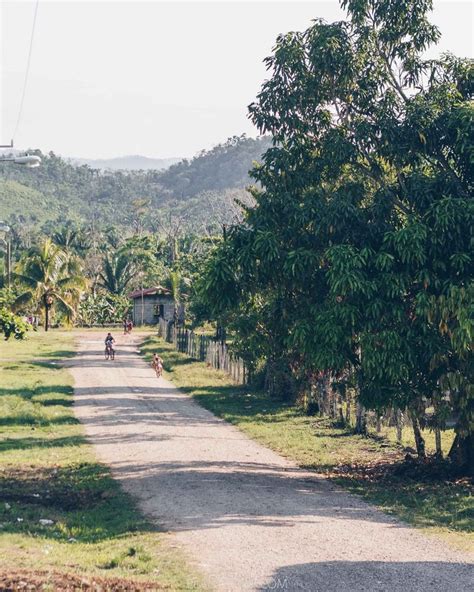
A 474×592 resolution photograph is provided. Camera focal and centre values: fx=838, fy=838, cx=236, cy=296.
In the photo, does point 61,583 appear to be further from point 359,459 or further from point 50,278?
point 50,278

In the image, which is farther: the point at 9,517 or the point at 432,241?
the point at 432,241

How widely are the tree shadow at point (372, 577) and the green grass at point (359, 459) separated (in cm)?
A: 149

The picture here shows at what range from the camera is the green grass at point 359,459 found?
51.1 ft

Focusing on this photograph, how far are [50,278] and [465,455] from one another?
46917 millimetres

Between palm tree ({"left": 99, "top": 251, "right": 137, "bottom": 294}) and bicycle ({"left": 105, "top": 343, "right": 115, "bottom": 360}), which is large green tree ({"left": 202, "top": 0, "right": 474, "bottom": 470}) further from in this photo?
palm tree ({"left": 99, "top": 251, "right": 137, "bottom": 294})

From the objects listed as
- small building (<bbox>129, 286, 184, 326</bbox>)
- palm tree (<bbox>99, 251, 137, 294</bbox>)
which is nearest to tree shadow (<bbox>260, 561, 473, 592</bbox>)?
Result: palm tree (<bbox>99, 251, 137, 294</bbox>)

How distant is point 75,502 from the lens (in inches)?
650

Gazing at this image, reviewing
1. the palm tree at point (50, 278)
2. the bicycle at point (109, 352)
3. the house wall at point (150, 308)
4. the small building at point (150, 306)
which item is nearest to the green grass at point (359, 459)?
the bicycle at point (109, 352)

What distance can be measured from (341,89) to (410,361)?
6628mm

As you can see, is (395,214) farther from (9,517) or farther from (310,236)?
(9,517)

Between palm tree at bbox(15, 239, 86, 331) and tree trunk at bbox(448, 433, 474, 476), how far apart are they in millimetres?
44584

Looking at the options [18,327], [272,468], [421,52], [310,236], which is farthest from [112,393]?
[421,52]

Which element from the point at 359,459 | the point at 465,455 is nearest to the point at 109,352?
the point at 359,459

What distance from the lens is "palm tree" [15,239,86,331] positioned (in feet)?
200
